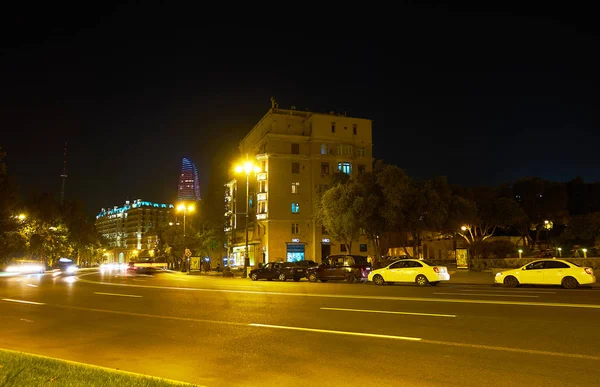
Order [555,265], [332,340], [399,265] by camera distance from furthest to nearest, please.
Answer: [399,265], [555,265], [332,340]

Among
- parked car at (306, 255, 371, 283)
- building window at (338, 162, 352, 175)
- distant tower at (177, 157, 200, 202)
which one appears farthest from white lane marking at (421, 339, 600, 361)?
distant tower at (177, 157, 200, 202)

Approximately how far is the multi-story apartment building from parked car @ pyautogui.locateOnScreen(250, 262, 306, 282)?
91.0 ft

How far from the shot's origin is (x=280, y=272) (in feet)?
111

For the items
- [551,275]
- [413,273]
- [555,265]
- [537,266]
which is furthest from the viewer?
[413,273]

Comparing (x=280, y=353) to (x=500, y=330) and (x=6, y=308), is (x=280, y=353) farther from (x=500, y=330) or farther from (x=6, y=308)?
(x=6, y=308)

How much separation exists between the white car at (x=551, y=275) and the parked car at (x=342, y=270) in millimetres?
8934

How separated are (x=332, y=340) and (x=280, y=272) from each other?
24216mm

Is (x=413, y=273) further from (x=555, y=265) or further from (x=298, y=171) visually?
(x=298, y=171)

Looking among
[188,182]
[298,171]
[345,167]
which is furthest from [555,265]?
[188,182]

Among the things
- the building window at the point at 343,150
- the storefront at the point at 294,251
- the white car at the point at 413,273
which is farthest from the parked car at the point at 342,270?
the building window at the point at 343,150

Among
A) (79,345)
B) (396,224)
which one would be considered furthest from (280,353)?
(396,224)

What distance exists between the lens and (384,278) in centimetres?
2703

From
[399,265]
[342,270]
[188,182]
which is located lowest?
[342,270]

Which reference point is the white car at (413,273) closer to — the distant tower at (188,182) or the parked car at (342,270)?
the parked car at (342,270)
